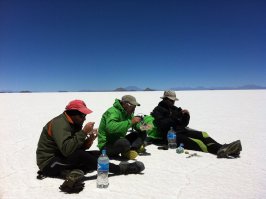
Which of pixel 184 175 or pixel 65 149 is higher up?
pixel 65 149

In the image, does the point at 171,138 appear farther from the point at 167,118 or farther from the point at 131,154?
the point at 131,154

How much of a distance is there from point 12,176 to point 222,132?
6.63 m

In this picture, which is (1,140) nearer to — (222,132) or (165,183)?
(165,183)

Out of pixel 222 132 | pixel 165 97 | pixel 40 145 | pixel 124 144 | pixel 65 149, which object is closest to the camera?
pixel 65 149

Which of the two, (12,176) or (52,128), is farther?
(12,176)

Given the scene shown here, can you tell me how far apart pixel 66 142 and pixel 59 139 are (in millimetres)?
113

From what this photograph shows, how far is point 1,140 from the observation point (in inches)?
338

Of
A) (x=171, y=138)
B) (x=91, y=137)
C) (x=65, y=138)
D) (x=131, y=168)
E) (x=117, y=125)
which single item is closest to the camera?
(x=65, y=138)

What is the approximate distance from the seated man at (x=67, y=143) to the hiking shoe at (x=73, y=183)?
16 mm

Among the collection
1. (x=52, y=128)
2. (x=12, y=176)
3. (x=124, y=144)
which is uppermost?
(x=52, y=128)

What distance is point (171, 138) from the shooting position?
7.13 meters

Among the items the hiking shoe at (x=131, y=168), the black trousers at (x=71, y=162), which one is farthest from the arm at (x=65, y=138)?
the hiking shoe at (x=131, y=168)

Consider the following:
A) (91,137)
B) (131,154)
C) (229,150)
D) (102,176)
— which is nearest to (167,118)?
(131,154)

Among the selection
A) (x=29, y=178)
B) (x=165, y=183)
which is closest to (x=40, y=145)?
(x=29, y=178)
